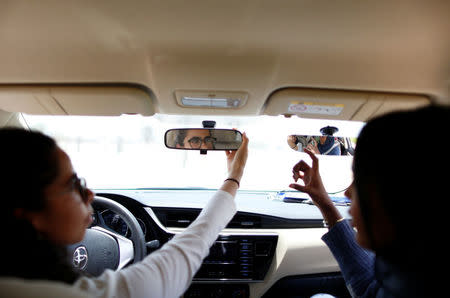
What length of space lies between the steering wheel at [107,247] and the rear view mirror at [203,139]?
84 centimetres

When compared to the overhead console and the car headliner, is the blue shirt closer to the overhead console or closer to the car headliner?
the overhead console

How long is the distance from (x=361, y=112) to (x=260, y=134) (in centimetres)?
162

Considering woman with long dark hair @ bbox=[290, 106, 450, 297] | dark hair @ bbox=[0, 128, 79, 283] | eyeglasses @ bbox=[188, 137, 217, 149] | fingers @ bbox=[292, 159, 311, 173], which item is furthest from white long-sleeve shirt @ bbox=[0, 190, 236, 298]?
eyeglasses @ bbox=[188, 137, 217, 149]

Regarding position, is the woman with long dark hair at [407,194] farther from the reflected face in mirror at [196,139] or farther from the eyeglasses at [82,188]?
the reflected face in mirror at [196,139]

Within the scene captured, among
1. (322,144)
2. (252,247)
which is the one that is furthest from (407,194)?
(252,247)

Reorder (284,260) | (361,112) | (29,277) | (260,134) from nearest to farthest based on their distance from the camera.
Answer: (29,277) → (361,112) → (284,260) → (260,134)

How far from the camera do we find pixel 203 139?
7.55 feet

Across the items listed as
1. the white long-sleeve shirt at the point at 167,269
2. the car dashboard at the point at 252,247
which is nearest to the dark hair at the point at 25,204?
the white long-sleeve shirt at the point at 167,269

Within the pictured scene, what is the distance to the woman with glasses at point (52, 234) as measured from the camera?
85 cm

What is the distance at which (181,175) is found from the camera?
3545 mm

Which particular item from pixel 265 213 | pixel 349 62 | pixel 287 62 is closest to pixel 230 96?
pixel 287 62

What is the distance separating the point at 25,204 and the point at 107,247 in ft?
5.48

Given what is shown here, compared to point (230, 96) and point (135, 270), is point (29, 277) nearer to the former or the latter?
point (135, 270)

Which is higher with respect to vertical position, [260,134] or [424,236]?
[260,134]
